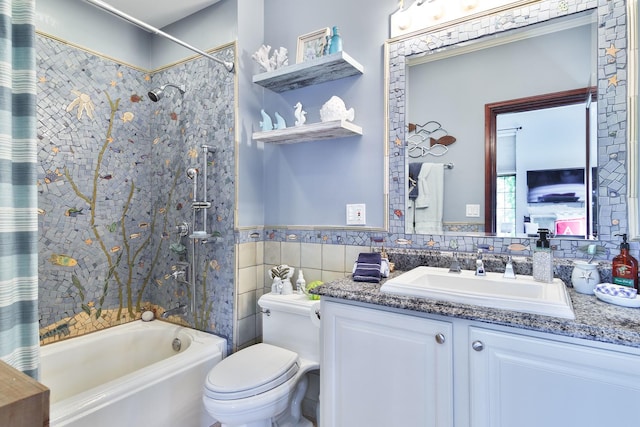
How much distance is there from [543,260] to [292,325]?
1240mm

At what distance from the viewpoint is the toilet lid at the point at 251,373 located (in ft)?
4.67

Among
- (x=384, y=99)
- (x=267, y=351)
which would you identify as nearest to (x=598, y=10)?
(x=384, y=99)

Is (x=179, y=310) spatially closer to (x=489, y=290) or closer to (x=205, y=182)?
(x=205, y=182)

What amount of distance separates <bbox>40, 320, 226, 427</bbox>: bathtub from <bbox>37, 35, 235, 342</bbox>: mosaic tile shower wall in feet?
0.43

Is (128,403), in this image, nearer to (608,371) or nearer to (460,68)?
(608,371)

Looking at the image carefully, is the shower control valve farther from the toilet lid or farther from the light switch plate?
the light switch plate

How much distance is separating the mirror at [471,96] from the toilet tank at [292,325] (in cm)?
69

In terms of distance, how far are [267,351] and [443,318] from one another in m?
1.01

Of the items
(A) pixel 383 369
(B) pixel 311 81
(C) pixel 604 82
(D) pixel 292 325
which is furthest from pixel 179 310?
(C) pixel 604 82

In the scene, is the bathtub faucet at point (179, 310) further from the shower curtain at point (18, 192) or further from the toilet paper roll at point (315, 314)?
the shower curtain at point (18, 192)

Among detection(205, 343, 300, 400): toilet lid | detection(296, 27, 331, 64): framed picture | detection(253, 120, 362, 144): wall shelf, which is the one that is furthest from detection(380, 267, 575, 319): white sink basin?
detection(296, 27, 331, 64): framed picture

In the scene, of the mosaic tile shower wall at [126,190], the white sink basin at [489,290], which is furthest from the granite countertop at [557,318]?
the mosaic tile shower wall at [126,190]

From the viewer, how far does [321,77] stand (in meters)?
1.92

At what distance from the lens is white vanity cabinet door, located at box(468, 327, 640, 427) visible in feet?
2.82
